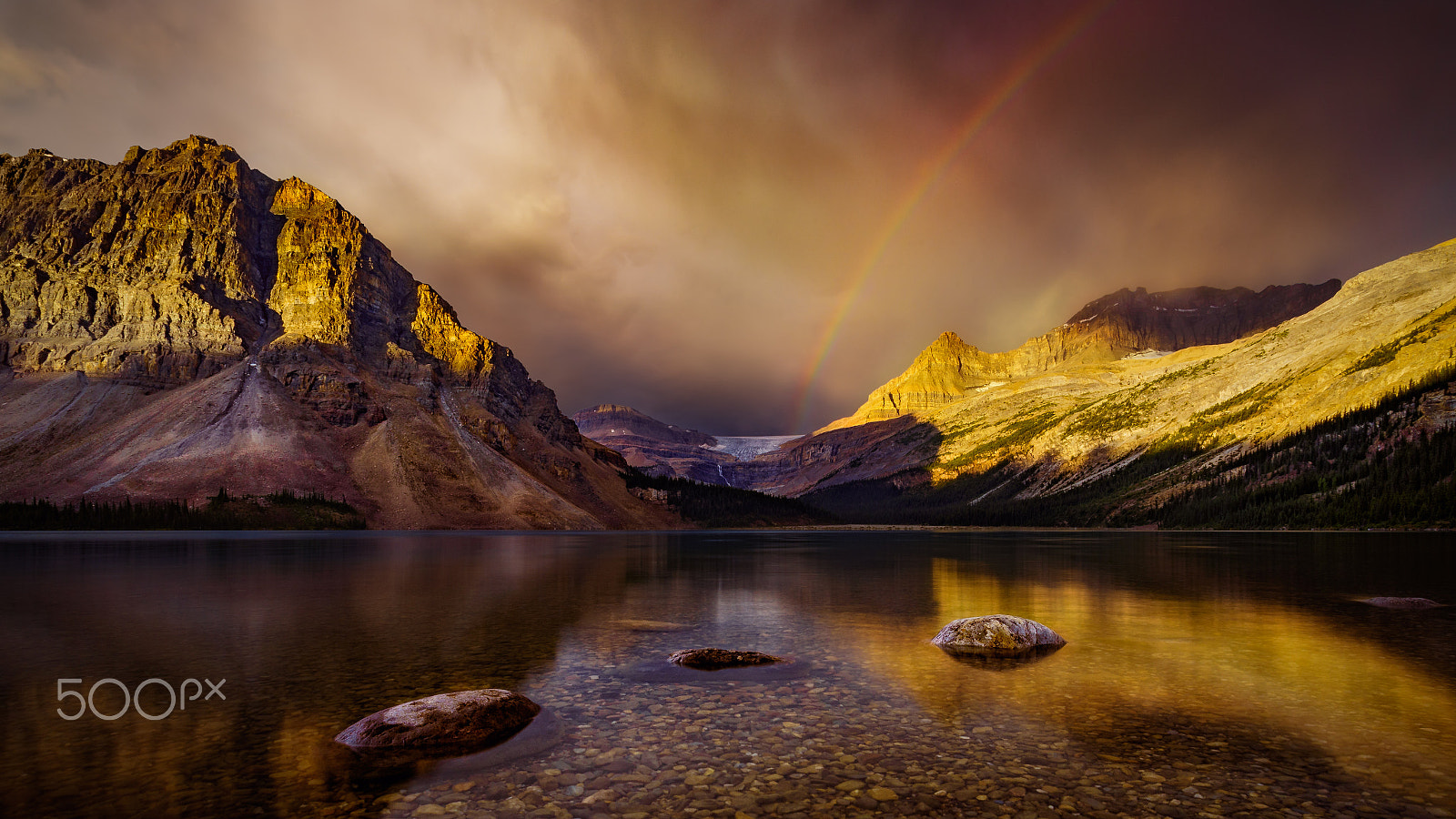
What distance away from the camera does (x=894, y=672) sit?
21.4 meters

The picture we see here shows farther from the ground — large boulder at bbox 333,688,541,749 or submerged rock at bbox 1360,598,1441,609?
large boulder at bbox 333,688,541,749

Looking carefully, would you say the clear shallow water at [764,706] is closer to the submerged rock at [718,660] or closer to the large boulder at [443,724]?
the large boulder at [443,724]

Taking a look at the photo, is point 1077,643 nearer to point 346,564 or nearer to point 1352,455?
point 346,564

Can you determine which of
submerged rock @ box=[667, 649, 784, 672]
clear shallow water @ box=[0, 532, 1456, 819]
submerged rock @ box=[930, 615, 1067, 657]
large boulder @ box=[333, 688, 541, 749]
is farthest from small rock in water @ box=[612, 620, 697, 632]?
large boulder @ box=[333, 688, 541, 749]

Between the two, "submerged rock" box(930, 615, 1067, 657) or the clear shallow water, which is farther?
"submerged rock" box(930, 615, 1067, 657)

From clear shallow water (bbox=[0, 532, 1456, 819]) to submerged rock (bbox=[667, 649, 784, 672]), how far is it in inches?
51.6

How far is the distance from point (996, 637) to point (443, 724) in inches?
755

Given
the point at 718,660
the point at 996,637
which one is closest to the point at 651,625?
the point at 718,660

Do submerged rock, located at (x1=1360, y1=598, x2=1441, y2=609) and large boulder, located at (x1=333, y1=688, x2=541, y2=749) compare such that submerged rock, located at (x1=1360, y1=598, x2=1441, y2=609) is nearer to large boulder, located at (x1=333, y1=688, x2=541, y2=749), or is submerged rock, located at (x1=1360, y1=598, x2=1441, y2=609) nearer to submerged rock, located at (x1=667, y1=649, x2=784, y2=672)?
submerged rock, located at (x1=667, y1=649, x2=784, y2=672)

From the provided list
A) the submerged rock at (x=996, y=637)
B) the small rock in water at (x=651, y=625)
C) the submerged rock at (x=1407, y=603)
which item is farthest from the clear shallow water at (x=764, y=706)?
the submerged rock at (x=1407, y=603)

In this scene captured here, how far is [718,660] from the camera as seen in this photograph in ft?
74.3

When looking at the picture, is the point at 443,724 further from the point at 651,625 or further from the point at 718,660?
the point at 651,625

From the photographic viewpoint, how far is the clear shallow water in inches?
460

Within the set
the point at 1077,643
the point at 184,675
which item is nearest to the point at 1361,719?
the point at 1077,643
